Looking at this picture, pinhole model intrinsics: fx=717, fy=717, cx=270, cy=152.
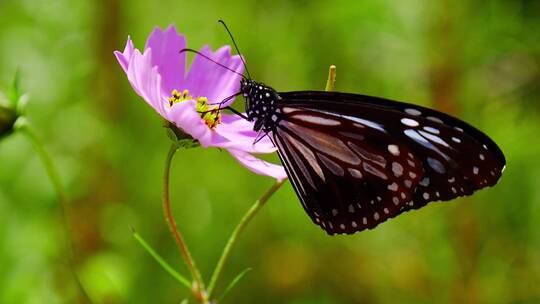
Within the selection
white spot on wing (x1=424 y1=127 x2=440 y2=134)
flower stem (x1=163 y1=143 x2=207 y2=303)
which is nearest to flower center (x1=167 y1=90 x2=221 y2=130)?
flower stem (x1=163 y1=143 x2=207 y2=303)

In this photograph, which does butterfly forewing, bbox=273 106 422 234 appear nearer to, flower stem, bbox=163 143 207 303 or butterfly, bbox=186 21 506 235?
butterfly, bbox=186 21 506 235

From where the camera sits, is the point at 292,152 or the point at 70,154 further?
the point at 70,154

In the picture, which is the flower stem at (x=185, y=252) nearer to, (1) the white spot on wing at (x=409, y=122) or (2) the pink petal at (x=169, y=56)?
(2) the pink petal at (x=169, y=56)

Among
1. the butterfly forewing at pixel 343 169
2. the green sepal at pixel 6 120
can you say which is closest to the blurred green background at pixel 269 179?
the green sepal at pixel 6 120

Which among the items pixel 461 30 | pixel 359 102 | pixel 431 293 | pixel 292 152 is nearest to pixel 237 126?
pixel 292 152

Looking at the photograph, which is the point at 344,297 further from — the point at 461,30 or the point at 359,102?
the point at 359,102

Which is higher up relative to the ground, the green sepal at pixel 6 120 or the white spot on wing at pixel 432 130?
the white spot on wing at pixel 432 130
